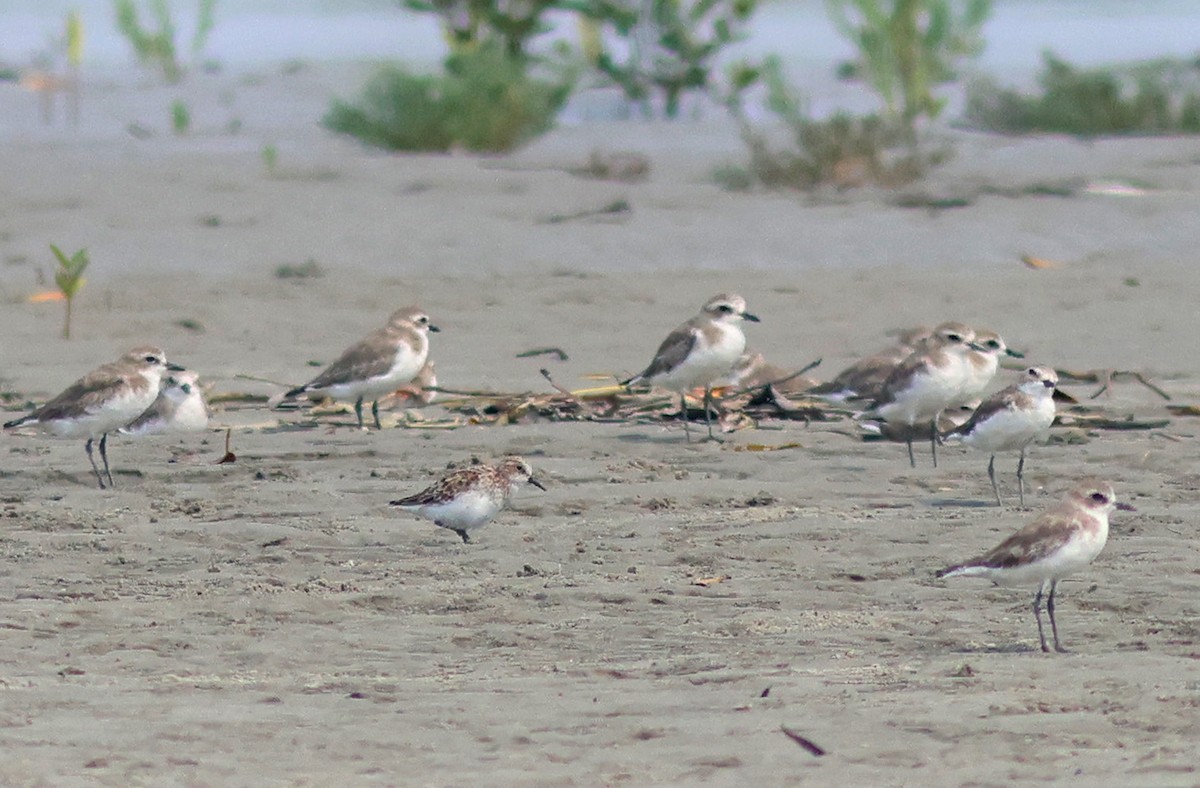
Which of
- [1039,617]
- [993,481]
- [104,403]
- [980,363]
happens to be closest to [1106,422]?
[980,363]

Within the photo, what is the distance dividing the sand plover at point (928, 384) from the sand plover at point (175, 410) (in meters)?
3.06

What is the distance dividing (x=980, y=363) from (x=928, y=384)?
0.50 metres

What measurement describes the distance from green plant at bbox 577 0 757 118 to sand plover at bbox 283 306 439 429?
11.1 metres

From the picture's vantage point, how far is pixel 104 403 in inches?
374

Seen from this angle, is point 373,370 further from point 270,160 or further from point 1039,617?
point 270,160

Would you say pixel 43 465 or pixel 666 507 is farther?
pixel 43 465

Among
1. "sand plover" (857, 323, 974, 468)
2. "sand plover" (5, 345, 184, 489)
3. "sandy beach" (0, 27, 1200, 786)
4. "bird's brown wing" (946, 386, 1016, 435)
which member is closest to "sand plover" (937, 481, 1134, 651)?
"sandy beach" (0, 27, 1200, 786)

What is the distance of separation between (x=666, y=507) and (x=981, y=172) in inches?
479

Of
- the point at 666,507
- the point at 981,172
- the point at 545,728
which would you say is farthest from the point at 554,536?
the point at 981,172

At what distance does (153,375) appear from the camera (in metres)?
9.80

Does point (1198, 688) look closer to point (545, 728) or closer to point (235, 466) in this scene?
point (545, 728)

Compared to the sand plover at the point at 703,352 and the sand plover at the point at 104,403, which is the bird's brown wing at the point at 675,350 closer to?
the sand plover at the point at 703,352

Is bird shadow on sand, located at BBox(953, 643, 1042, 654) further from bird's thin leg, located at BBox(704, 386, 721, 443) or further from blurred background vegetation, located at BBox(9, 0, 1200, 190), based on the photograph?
blurred background vegetation, located at BBox(9, 0, 1200, 190)

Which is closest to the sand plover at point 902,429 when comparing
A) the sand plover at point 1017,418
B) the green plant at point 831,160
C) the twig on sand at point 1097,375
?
the sand plover at point 1017,418
